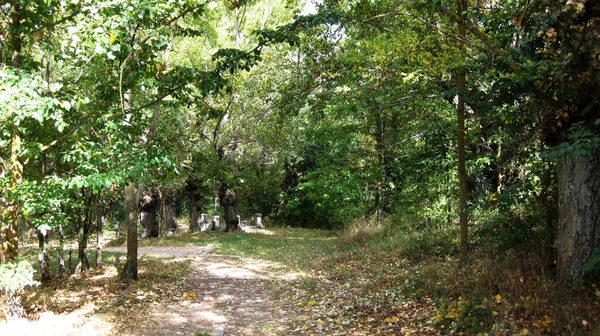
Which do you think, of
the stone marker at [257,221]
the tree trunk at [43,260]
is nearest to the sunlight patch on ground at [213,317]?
the tree trunk at [43,260]

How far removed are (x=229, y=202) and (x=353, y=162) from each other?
12.1 meters

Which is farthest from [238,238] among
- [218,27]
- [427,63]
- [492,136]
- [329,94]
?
[427,63]

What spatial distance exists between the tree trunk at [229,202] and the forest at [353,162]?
9.35 metres

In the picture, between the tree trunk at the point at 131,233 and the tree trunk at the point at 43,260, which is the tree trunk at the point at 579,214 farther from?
the tree trunk at the point at 43,260

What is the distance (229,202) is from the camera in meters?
23.6

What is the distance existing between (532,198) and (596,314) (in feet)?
9.57

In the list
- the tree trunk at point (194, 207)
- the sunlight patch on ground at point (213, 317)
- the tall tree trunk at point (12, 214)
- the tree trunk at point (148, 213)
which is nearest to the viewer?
the tall tree trunk at point (12, 214)

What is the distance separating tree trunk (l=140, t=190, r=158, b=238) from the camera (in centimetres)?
2100

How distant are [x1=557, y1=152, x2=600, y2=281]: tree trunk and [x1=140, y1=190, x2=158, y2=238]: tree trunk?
18.6 metres

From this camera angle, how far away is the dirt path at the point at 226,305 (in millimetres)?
7004

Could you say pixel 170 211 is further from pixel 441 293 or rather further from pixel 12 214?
pixel 441 293

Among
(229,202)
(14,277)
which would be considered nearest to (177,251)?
(229,202)

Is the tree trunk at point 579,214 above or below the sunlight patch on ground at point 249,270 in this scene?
above

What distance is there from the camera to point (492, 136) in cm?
947
